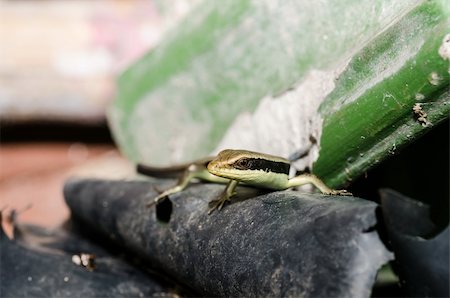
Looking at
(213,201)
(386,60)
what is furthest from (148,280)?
(386,60)

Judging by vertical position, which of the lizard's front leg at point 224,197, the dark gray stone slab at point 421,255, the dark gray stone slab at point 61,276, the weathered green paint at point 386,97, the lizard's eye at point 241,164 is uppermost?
the weathered green paint at point 386,97

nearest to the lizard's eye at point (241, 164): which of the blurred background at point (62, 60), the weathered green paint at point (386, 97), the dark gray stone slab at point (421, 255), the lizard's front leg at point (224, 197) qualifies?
the lizard's front leg at point (224, 197)

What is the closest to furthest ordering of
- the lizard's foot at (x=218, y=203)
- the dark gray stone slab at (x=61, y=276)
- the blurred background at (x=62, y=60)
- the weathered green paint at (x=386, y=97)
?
the weathered green paint at (x=386, y=97) → the lizard's foot at (x=218, y=203) → the dark gray stone slab at (x=61, y=276) → the blurred background at (x=62, y=60)

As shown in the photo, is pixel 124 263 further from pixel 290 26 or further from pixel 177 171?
pixel 290 26

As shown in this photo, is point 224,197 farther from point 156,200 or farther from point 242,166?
point 156,200

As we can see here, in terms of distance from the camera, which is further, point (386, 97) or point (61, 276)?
point (61, 276)

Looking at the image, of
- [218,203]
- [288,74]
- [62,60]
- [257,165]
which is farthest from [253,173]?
[62,60]

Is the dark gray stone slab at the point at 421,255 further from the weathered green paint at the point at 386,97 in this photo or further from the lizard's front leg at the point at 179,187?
the lizard's front leg at the point at 179,187
